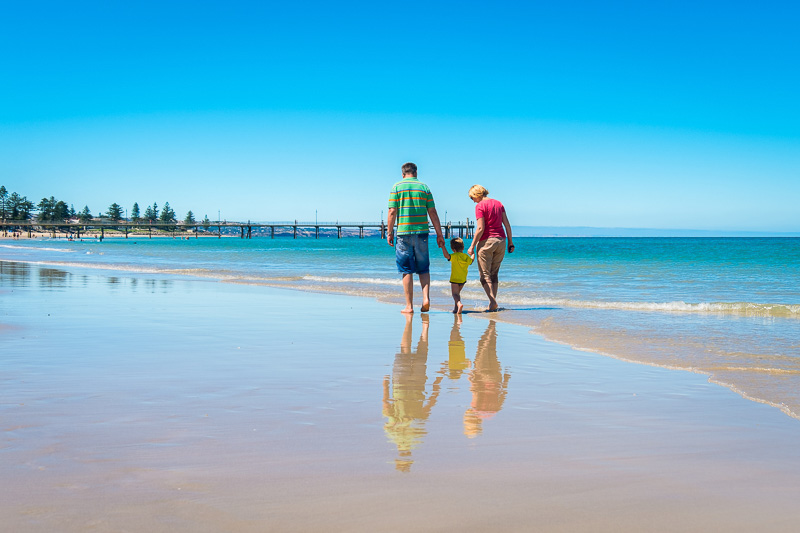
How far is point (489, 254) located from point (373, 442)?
6306mm

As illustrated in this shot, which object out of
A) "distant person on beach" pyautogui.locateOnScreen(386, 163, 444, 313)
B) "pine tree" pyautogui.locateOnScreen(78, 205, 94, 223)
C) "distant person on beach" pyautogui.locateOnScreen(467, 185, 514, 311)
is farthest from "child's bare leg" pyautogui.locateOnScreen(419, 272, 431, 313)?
"pine tree" pyautogui.locateOnScreen(78, 205, 94, 223)

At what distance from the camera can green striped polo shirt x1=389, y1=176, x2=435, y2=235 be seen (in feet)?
26.3

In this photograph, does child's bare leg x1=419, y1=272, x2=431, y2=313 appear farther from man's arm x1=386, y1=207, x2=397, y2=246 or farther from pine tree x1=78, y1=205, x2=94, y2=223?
pine tree x1=78, y1=205, x2=94, y2=223

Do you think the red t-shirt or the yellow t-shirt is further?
the red t-shirt

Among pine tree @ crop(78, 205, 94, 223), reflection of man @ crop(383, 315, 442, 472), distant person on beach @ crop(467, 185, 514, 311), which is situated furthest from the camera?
pine tree @ crop(78, 205, 94, 223)

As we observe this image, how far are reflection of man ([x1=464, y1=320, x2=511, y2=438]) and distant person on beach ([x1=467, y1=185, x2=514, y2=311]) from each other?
123 inches

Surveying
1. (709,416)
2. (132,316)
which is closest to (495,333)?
(709,416)

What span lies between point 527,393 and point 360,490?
6.05ft

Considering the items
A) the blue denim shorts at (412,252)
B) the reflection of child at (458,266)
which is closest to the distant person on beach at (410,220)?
the blue denim shorts at (412,252)

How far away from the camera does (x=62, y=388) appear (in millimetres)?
3779

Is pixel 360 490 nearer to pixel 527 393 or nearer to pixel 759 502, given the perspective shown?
pixel 759 502

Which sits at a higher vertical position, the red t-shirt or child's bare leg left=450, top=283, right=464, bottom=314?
the red t-shirt

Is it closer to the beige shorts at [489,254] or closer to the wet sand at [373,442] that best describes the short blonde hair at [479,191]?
the beige shorts at [489,254]

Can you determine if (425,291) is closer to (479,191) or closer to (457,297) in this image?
(457,297)
